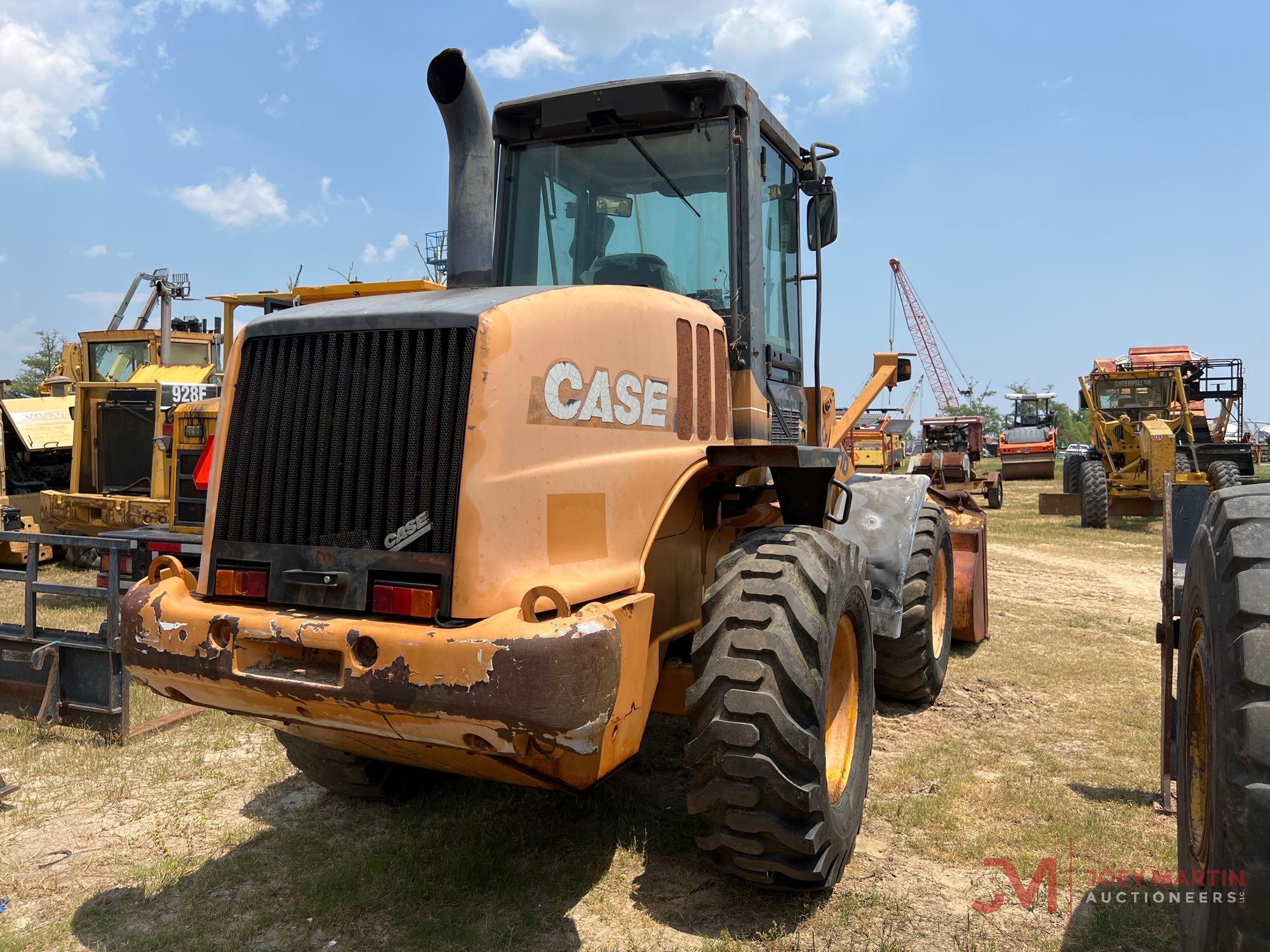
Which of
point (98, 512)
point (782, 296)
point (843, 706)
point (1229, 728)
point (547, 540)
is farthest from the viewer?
point (98, 512)

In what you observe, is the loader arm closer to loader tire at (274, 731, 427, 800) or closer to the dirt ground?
the dirt ground

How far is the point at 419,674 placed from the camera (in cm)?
273

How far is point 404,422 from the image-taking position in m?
3.01

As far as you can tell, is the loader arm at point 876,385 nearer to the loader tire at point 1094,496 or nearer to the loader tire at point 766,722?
the loader tire at point 766,722

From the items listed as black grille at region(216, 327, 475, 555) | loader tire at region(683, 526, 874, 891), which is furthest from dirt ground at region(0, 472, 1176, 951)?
black grille at region(216, 327, 475, 555)

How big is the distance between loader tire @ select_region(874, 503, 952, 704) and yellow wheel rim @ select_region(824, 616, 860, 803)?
1.39m

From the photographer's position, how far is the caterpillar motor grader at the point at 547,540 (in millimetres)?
2855

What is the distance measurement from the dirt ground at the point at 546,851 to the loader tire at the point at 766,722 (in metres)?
0.28

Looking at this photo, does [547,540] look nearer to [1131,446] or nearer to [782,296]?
[782,296]

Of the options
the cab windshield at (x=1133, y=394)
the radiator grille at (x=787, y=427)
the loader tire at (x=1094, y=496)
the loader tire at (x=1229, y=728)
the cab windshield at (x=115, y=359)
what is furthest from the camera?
the cab windshield at (x=1133, y=394)

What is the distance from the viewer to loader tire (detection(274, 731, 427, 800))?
422 cm

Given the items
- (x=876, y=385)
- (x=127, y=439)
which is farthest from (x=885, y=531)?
(x=127, y=439)

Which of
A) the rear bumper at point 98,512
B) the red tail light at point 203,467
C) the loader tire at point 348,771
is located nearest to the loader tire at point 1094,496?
the red tail light at point 203,467

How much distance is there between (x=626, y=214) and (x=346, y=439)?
2.00 m
